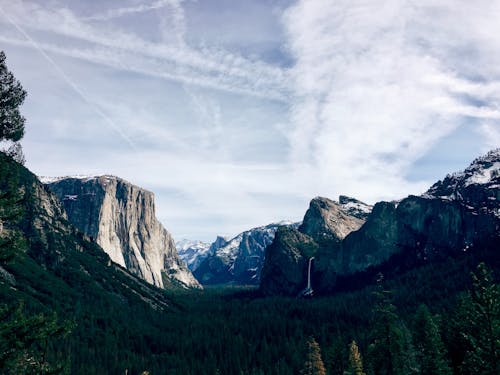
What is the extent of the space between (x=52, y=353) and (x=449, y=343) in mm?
120928

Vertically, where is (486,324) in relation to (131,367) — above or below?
above

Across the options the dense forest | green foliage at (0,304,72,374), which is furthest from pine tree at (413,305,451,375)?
green foliage at (0,304,72,374)

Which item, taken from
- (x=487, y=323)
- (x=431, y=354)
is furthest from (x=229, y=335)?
(x=487, y=323)

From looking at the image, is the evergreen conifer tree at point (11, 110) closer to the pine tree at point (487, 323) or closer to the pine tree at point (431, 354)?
the pine tree at point (487, 323)

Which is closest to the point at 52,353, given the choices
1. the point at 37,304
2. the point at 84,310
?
the point at 37,304

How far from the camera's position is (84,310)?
194 m

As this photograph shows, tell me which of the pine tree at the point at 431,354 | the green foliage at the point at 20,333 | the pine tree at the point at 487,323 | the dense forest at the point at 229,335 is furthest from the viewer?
the pine tree at the point at 431,354

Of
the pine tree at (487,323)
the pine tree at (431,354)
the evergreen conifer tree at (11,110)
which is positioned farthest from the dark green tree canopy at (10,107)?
the pine tree at (431,354)

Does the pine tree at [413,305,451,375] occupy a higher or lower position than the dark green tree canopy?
lower

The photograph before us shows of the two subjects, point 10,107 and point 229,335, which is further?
point 229,335

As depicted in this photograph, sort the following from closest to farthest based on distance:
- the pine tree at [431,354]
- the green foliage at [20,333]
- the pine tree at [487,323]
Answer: the green foliage at [20,333], the pine tree at [487,323], the pine tree at [431,354]

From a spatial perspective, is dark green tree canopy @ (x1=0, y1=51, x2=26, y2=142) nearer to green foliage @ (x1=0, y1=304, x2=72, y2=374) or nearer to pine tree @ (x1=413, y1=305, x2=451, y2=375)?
green foliage @ (x1=0, y1=304, x2=72, y2=374)

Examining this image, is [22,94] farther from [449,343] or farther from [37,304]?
[37,304]

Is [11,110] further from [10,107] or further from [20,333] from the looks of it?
[20,333]
